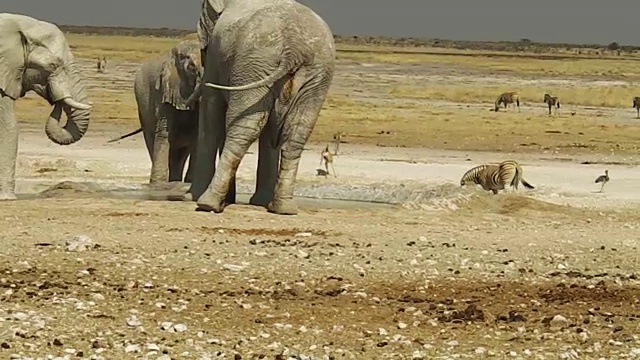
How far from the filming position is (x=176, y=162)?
1575cm

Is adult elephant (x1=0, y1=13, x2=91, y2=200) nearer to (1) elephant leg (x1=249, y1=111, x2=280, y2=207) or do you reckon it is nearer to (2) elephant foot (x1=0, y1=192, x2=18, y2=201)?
(2) elephant foot (x1=0, y1=192, x2=18, y2=201)

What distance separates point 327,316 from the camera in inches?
308

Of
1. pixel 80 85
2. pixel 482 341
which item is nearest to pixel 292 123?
pixel 80 85

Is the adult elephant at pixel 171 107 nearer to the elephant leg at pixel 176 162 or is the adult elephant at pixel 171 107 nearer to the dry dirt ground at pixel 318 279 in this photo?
the elephant leg at pixel 176 162

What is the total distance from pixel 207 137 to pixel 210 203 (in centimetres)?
112

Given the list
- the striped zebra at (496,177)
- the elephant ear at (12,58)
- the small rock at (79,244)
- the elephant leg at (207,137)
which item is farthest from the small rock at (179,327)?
the striped zebra at (496,177)

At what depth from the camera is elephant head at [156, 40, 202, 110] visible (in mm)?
14672

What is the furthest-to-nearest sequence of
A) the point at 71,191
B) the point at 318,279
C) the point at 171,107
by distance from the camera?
the point at 171,107 < the point at 71,191 < the point at 318,279

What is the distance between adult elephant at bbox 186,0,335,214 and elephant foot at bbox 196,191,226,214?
0.4 inches

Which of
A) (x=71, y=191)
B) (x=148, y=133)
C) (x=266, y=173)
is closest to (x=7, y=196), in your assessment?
(x=71, y=191)

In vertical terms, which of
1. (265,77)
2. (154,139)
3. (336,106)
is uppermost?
(265,77)

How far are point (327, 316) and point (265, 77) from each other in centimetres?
509

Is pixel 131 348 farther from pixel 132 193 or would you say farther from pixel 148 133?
pixel 148 133

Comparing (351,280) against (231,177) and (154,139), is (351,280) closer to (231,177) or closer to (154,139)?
(231,177)
